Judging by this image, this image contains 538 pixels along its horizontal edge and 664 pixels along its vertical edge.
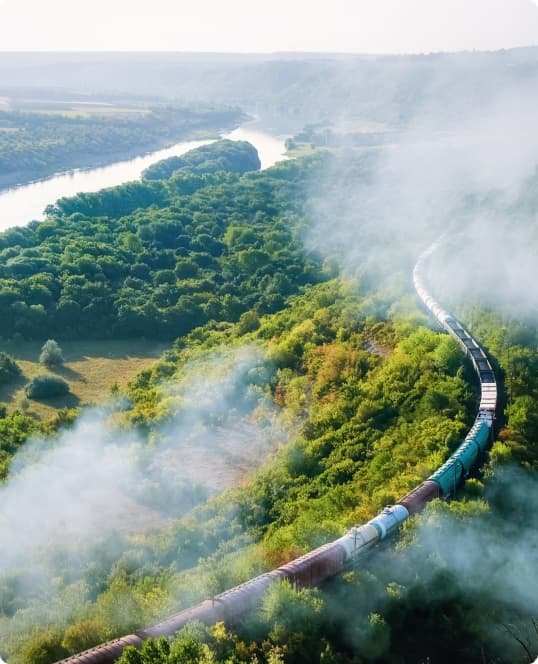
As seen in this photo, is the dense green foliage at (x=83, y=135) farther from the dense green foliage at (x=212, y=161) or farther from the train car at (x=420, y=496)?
the train car at (x=420, y=496)

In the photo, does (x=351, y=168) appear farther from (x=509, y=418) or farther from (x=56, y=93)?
(x=56, y=93)

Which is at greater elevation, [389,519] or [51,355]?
[389,519]

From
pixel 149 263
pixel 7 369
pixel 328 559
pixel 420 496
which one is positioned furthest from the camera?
pixel 149 263

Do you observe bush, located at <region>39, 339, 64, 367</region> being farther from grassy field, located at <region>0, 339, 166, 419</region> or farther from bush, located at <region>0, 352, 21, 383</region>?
bush, located at <region>0, 352, 21, 383</region>

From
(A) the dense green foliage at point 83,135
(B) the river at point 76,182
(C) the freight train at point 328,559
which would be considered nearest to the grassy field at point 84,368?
(C) the freight train at point 328,559

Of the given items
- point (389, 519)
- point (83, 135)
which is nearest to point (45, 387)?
point (389, 519)

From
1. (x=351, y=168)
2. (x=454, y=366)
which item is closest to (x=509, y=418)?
(x=454, y=366)

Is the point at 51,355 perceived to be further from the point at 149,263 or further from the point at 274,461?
the point at 274,461
